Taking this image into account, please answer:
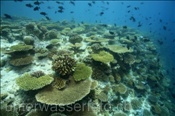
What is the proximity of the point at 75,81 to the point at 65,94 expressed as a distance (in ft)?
3.03

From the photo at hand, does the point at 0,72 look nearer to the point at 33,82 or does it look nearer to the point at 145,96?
the point at 33,82

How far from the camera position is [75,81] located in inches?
267

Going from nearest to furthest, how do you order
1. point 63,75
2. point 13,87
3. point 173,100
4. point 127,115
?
1. point 63,75
2. point 13,87
3. point 127,115
4. point 173,100

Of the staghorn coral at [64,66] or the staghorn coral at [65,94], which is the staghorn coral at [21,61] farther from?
the staghorn coral at [65,94]

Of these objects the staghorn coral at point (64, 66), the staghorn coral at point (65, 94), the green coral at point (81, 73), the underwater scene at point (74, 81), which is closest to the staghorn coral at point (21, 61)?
the underwater scene at point (74, 81)

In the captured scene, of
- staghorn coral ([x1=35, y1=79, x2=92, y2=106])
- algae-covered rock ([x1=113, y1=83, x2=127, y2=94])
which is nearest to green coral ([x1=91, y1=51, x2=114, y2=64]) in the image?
algae-covered rock ([x1=113, y1=83, x2=127, y2=94])

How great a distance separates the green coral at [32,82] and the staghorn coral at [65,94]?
25cm

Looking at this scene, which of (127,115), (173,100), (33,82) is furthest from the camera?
(173,100)

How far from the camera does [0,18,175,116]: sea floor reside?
20.3 feet

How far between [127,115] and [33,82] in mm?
4966

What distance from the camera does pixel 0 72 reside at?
28.4ft

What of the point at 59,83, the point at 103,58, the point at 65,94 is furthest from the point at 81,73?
the point at 103,58

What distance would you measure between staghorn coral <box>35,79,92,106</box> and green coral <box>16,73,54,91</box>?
0.82 ft

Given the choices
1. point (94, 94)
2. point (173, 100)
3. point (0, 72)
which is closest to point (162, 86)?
point (173, 100)
